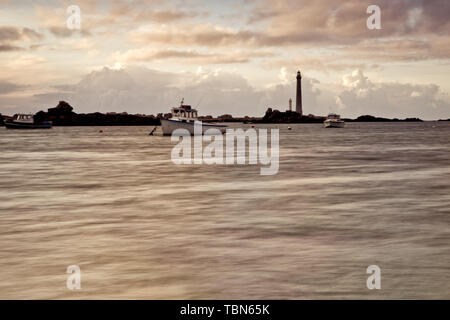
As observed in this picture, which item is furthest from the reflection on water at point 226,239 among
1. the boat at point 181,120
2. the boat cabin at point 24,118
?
the boat cabin at point 24,118

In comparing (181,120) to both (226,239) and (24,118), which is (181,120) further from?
(24,118)

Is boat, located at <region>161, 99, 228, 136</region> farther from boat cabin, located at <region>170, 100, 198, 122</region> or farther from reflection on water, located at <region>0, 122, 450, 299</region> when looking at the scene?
reflection on water, located at <region>0, 122, 450, 299</region>

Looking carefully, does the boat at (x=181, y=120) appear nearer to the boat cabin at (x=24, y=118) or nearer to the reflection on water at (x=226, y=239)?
the reflection on water at (x=226, y=239)

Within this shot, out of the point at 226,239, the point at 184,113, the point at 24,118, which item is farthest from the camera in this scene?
the point at 24,118

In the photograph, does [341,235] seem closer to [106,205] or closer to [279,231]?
[279,231]

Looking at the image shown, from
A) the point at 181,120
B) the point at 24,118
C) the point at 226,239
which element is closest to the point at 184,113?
the point at 181,120

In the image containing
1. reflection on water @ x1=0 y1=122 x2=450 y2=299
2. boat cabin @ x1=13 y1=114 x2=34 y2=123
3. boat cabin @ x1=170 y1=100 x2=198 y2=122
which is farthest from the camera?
boat cabin @ x1=13 y1=114 x2=34 y2=123

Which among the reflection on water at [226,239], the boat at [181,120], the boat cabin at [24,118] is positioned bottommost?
the reflection on water at [226,239]

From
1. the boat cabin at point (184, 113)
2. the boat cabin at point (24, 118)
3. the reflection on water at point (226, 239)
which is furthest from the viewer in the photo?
the boat cabin at point (24, 118)

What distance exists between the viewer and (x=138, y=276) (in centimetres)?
946

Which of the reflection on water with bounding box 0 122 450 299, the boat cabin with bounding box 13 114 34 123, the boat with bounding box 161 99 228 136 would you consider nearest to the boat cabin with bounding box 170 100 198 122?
the boat with bounding box 161 99 228 136

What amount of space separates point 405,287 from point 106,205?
1273cm
